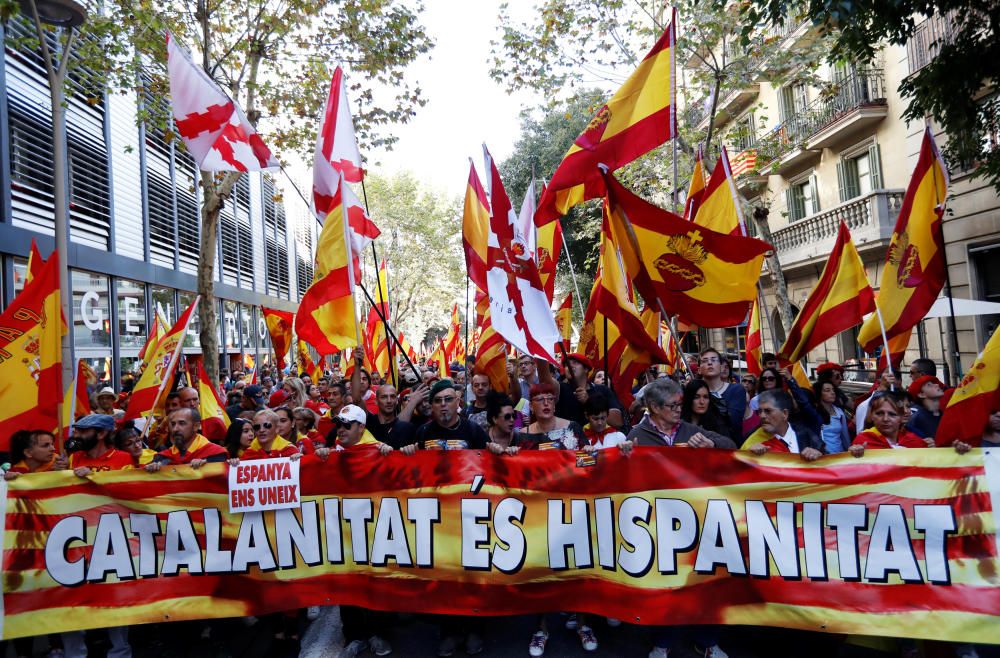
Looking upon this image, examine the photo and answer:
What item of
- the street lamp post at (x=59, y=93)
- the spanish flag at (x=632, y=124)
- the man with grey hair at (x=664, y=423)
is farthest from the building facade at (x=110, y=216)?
the man with grey hair at (x=664, y=423)

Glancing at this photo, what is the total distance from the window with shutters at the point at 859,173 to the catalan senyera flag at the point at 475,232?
13.9m

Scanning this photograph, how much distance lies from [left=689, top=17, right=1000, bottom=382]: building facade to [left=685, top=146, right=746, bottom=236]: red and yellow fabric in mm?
3955

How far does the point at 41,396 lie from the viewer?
17.6 feet

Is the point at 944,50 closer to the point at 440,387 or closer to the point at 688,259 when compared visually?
the point at 688,259

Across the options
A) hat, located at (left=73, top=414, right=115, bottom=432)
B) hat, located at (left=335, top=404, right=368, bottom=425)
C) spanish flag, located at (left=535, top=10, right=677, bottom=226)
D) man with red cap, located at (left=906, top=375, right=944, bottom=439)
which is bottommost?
man with red cap, located at (left=906, top=375, right=944, bottom=439)

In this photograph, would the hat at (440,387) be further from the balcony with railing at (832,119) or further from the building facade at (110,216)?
the balcony with railing at (832,119)

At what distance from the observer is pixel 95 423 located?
5289 mm

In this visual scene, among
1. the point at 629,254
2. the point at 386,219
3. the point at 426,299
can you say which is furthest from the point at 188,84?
the point at 426,299

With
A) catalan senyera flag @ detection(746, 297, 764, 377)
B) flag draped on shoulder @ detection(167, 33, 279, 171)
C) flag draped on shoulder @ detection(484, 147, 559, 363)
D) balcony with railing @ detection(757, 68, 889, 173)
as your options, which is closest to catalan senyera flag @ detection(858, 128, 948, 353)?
catalan senyera flag @ detection(746, 297, 764, 377)

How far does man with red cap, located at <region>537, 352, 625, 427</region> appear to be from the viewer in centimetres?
571

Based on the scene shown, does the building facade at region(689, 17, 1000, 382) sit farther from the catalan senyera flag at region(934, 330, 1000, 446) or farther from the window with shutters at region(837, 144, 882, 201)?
the catalan senyera flag at region(934, 330, 1000, 446)

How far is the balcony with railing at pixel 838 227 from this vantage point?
642 inches

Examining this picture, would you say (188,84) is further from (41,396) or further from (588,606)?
(588,606)

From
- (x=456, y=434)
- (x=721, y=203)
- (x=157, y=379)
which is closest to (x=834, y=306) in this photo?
(x=721, y=203)
